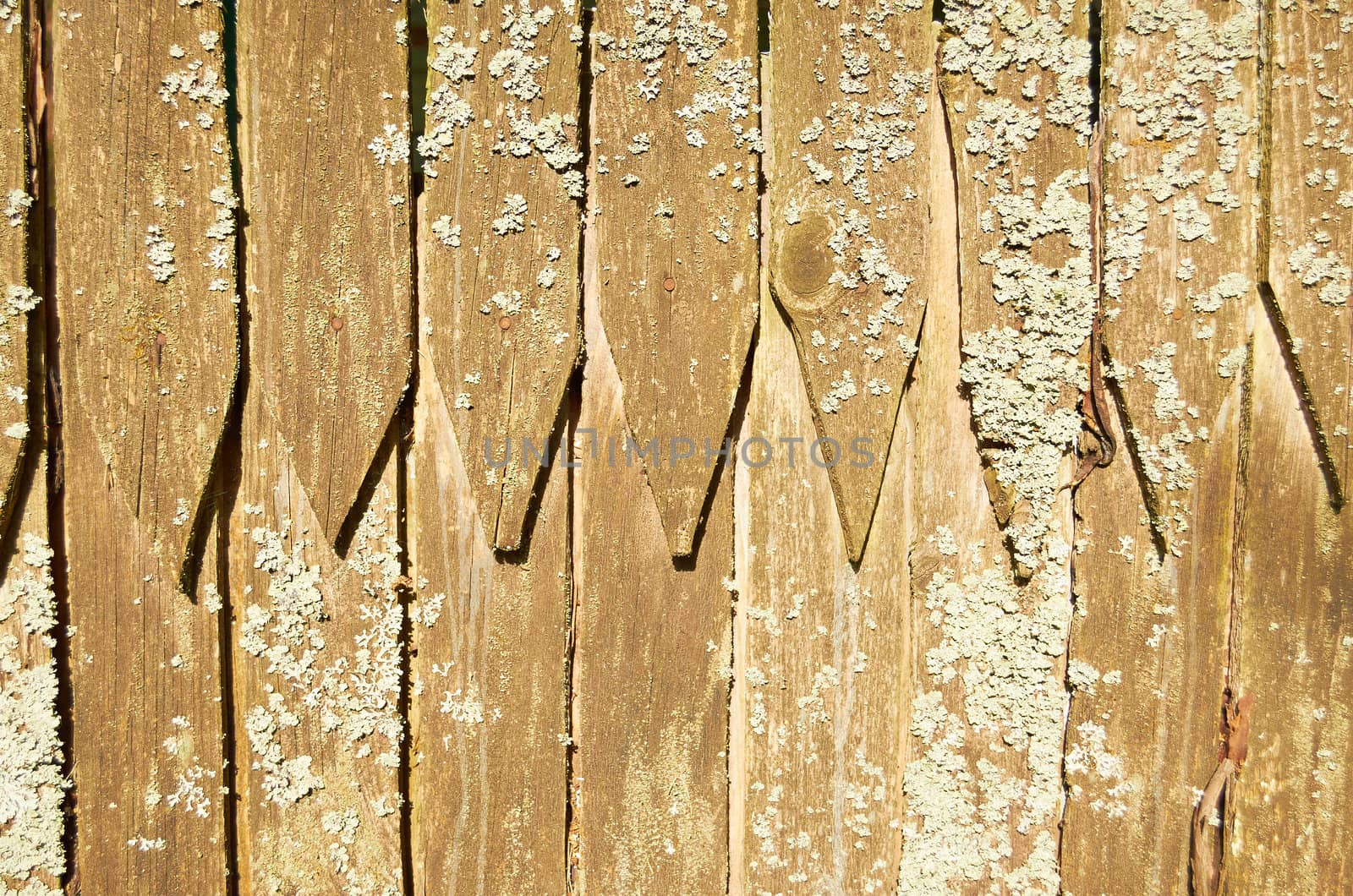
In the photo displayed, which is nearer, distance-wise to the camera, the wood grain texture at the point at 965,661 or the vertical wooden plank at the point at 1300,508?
the vertical wooden plank at the point at 1300,508

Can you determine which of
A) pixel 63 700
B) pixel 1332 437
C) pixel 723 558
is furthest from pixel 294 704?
pixel 1332 437

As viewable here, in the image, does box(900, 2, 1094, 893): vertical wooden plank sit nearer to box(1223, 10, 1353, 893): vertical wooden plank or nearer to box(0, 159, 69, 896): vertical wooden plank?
box(1223, 10, 1353, 893): vertical wooden plank

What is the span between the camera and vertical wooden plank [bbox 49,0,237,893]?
1075mm

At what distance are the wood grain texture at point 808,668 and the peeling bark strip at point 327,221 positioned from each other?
606mm

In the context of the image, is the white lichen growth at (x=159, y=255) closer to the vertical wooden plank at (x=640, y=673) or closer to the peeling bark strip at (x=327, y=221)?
the peeling bark strip at (x=327, y=221)

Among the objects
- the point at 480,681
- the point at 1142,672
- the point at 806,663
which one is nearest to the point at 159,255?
the point at 480,681

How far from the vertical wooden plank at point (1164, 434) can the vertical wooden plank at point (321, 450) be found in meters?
1.11

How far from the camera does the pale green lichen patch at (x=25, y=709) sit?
1.11 m

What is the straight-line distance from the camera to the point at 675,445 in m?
1.14

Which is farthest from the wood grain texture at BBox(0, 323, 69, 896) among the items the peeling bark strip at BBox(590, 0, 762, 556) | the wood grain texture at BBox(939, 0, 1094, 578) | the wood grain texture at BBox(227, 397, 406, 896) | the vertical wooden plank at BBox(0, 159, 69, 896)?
the wood grain texture at BBox(939, 0, 1094, 578)

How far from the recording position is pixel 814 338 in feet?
3.67

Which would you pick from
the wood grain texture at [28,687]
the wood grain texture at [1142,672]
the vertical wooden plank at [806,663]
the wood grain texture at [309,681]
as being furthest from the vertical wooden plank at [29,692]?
the wood grain texture at [1142,672]

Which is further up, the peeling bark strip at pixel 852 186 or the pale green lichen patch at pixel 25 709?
the peeling bark strip at pixel 852 186

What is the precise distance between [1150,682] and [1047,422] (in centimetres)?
45
